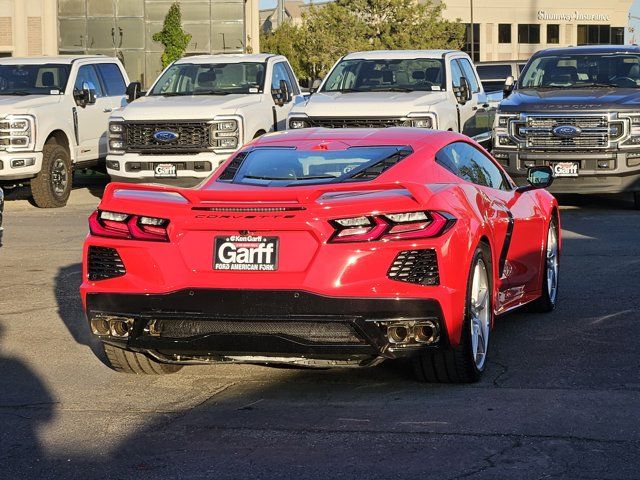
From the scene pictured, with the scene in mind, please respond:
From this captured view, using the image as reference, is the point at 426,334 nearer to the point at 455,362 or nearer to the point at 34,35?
the point at 455,362

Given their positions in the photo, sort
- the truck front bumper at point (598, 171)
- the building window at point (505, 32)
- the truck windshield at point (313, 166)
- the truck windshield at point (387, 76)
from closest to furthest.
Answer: the truck windshield at point (313, 166), the truck front bumper at point (598, 171), the truck windshield at point (387, 76), the building window at point (505, 32)

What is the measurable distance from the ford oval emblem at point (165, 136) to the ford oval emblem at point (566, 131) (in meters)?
5.07

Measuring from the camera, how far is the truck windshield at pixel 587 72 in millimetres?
18359

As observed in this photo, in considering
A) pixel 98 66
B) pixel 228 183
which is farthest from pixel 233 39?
pixel 228 183

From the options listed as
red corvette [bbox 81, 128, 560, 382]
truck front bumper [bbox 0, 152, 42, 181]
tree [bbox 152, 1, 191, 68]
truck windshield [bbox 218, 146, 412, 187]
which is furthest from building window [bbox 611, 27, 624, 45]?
red corvette [bbox 81, 128, 560, 382]

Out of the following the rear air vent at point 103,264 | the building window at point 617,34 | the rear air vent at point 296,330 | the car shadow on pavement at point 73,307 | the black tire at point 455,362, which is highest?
the building window at point 617,34

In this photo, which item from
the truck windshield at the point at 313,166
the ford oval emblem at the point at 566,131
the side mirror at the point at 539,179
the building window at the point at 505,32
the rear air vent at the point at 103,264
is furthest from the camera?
the building window at the point at 505,32

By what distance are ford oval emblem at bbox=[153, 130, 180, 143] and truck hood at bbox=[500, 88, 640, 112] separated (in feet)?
14.5

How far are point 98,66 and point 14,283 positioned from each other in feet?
33.0

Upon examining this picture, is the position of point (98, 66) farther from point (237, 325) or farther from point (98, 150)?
point (237, 325)

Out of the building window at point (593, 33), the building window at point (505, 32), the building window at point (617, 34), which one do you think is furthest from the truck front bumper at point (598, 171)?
the building window at point (617, 34)

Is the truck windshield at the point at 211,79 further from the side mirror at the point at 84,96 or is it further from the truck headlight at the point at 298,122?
the truck headlight at the point at 298,122

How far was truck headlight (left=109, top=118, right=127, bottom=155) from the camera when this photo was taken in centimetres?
1838

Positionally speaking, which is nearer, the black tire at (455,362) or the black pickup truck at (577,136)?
the black tire at (455,362)
